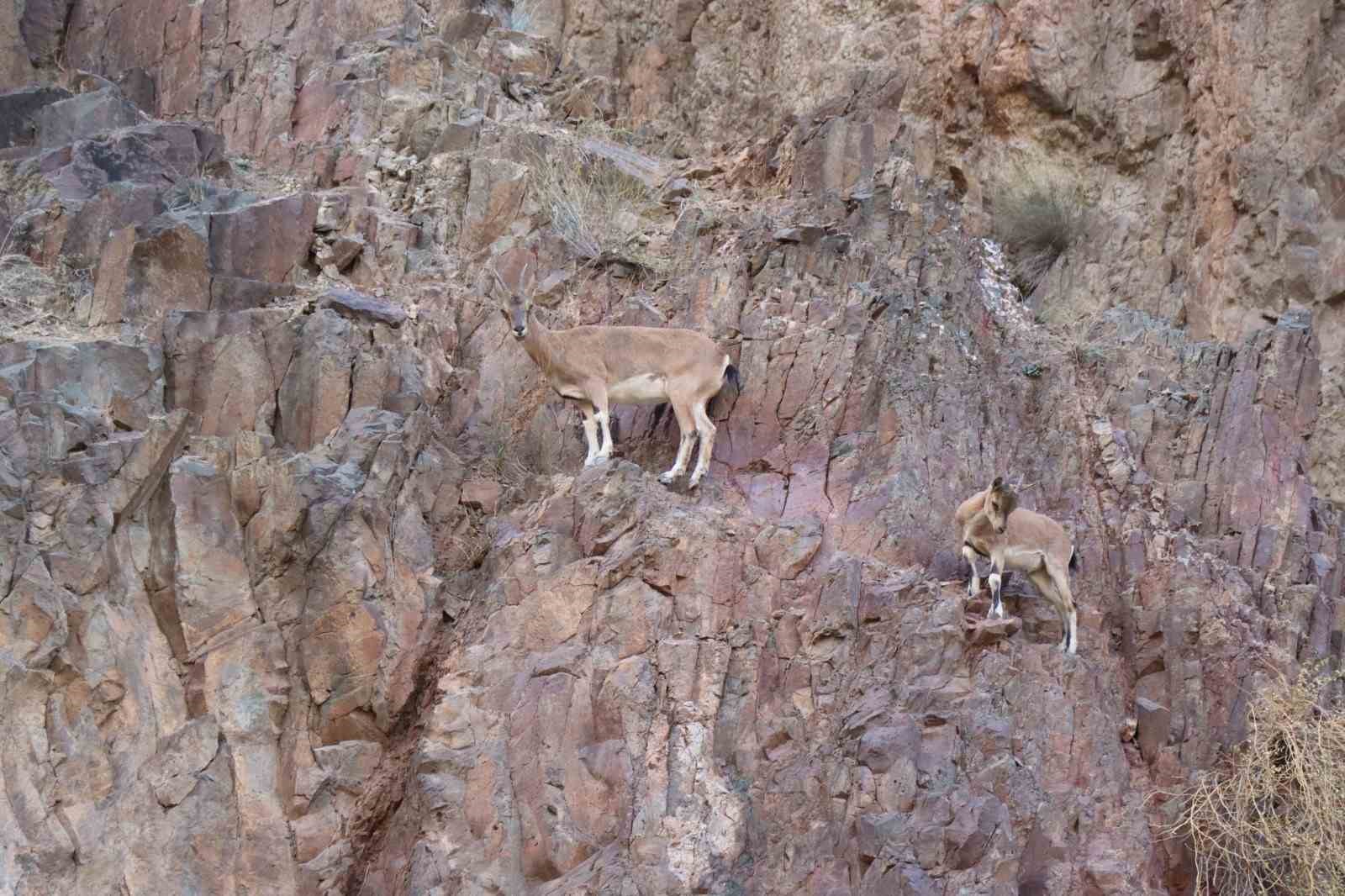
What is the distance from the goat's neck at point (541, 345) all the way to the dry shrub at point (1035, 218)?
25.4ft

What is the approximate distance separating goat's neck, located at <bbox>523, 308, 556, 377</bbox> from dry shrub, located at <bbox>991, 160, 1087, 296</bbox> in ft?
25.4

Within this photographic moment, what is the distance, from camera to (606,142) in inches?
792

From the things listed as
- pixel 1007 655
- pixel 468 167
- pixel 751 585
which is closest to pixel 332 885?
pixel 751 585

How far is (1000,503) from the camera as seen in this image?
13469mm

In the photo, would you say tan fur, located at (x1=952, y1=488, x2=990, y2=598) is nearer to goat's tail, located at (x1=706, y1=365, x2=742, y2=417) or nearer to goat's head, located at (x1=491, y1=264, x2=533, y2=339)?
goat's tail, located at (x1=706, y1=365, x2=742, y2=417)

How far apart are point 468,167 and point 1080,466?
24.2 ft

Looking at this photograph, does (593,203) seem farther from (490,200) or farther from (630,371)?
(630,371)

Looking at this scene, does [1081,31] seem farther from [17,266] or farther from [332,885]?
[332,885]

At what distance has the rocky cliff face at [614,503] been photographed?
40.4ft

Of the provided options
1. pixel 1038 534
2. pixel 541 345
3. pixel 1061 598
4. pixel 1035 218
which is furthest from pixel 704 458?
pixel 1035 218

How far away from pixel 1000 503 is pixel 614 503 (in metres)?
3.11

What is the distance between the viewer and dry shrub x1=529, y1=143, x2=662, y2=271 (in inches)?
671

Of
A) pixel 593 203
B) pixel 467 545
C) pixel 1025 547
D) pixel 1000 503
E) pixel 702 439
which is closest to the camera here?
pixel 1000 503

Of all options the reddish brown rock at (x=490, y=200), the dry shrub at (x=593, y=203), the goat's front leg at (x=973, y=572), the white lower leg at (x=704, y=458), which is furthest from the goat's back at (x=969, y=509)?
the reddish brown rock at (x=490, y=200)
